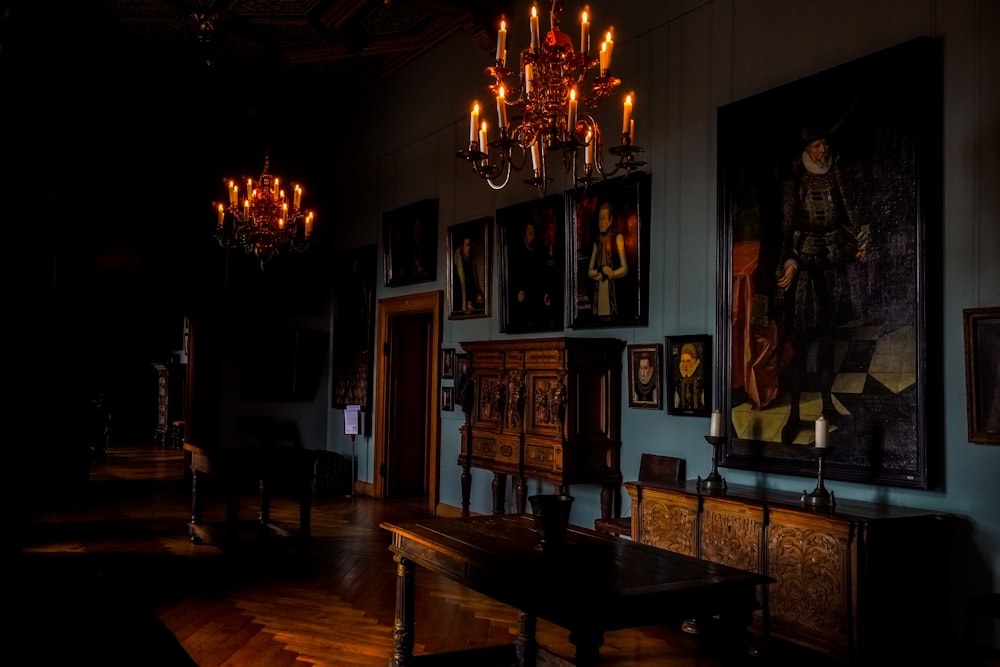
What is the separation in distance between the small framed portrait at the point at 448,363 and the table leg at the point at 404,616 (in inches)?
204

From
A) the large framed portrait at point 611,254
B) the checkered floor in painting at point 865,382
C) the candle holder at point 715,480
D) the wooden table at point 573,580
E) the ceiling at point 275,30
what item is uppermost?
the ceiling at point 275,30

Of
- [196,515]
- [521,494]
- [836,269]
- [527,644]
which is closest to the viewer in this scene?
[527,644]

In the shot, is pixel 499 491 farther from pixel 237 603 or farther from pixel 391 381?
pixel 391 381

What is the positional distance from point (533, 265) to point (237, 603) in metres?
4.02

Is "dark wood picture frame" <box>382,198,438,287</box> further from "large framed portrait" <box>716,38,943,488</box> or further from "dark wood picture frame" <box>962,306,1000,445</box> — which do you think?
"dark wood picture frame" <box>962,306,1000,445</box>

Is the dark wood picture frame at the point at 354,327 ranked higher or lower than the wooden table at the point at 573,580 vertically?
higher

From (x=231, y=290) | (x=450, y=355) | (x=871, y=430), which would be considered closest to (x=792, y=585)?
(x=871, y=430)

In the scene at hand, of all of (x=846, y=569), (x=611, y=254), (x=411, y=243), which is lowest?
(x=846, y=569)

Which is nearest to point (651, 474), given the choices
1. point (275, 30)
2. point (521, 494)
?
point (521, 494)

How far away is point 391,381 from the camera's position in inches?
406

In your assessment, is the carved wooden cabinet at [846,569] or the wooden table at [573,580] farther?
the carved wooden cabinet at [846,569]

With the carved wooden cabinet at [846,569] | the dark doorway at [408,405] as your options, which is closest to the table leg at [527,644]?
the carved wooden cabinet at [846,569]

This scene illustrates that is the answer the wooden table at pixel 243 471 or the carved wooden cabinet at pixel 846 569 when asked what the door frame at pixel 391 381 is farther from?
the carved wooden cabinet at pixel 846 569

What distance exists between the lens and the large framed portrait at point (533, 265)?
7469mm
